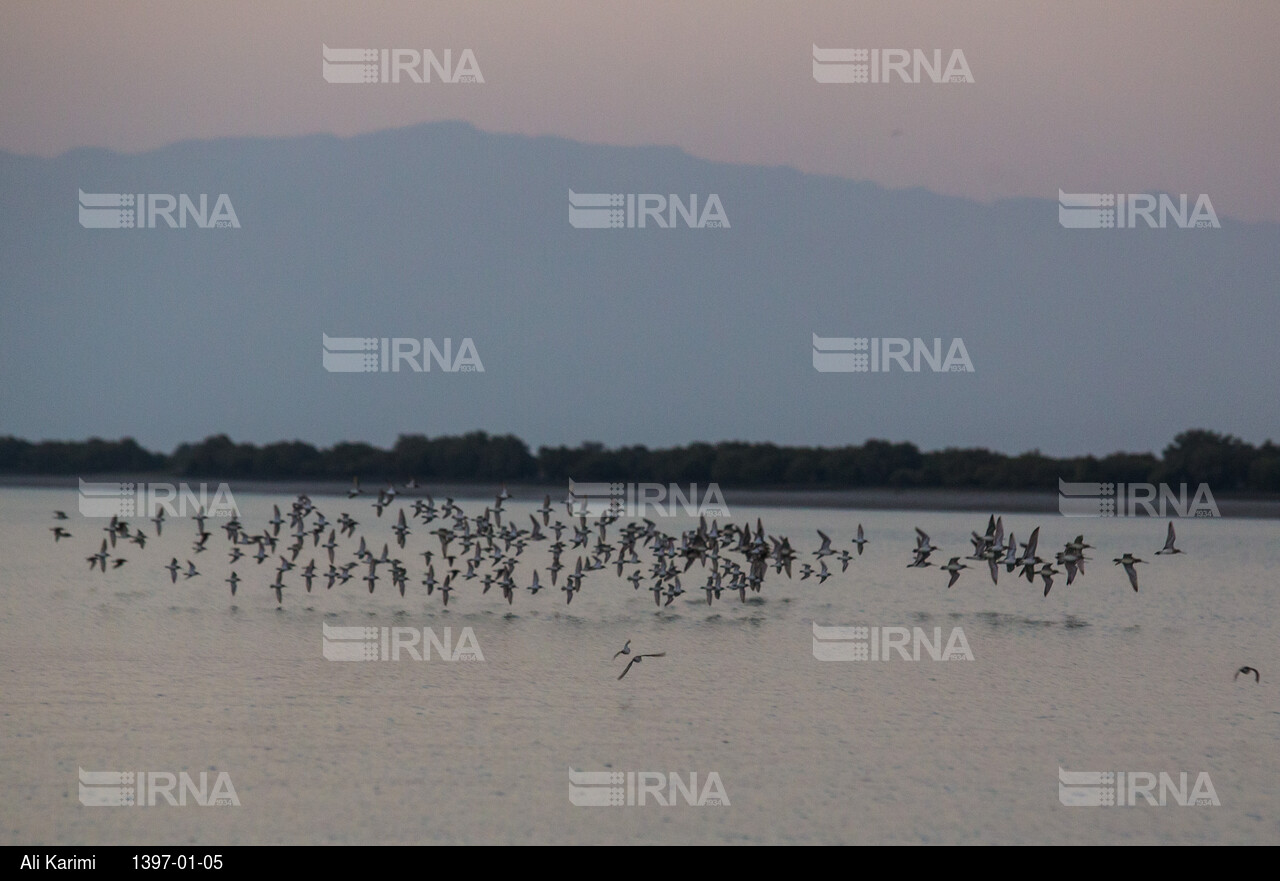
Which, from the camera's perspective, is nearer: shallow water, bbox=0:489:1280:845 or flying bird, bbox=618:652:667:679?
shallow water, bbox=0:489:1280:845

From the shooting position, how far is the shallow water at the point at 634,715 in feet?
59.4

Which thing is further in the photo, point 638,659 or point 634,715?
point 638,659

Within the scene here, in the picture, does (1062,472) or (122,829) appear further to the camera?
(1062,472)

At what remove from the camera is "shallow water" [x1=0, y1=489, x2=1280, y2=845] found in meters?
18.1

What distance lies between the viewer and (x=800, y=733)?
2319 centimetres

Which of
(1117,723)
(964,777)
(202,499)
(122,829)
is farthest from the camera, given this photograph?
(202,499)

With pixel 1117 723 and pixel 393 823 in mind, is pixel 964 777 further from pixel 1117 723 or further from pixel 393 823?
pixel 393 823

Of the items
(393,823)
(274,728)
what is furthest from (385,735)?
(393,823)

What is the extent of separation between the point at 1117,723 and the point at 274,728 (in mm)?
14792

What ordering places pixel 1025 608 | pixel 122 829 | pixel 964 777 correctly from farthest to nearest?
1. pixel 1025 608
2. pixel 964 777
3. pixel 122 829

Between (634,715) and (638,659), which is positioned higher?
(638,659)

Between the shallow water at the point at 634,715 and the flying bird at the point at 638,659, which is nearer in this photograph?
the shallow water at the point at 634,715

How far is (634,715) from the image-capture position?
24391 millimetres

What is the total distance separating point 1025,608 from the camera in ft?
137
